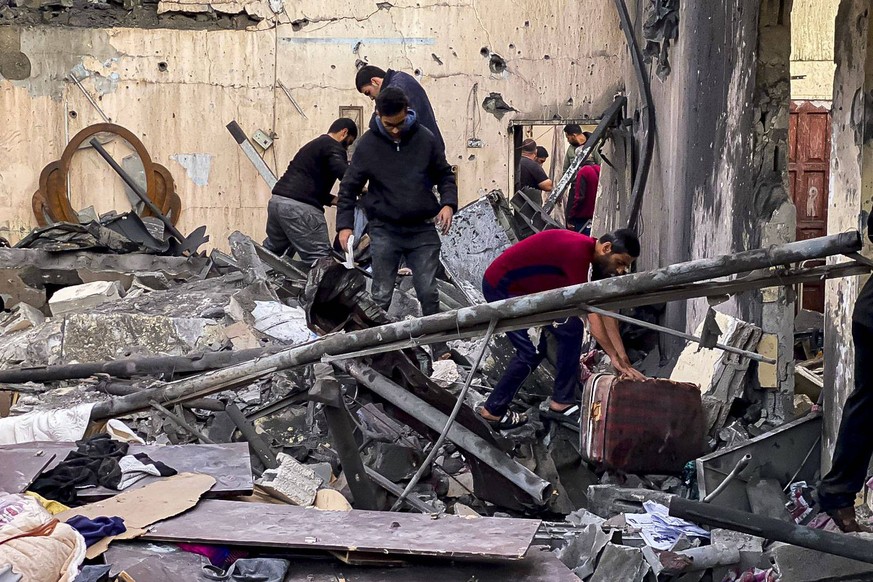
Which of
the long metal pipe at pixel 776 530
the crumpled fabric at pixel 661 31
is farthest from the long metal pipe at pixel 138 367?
the crumpled fabric at pixel 661 31

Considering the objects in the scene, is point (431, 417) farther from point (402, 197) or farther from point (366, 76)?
point (366, 76)

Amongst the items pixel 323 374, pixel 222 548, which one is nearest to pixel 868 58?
pixel 323 374

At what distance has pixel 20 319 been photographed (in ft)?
28.5

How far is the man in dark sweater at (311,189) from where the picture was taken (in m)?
8.86

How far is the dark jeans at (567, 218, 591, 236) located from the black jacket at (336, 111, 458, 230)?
4540mm

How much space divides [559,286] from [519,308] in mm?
1549

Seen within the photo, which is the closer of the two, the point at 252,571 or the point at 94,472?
the point at 252,571

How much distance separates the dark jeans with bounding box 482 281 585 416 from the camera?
19.7 feet

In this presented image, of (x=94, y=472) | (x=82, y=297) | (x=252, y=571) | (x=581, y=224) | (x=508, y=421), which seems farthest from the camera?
(x=581, y=224)

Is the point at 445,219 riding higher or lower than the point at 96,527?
higher

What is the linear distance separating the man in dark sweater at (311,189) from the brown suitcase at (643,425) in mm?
3980

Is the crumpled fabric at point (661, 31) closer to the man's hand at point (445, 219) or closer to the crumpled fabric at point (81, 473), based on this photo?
the man's hand at point (445, 219)

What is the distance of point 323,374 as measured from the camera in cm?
469

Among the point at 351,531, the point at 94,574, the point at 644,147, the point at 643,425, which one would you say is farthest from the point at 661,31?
the point at 94,574
